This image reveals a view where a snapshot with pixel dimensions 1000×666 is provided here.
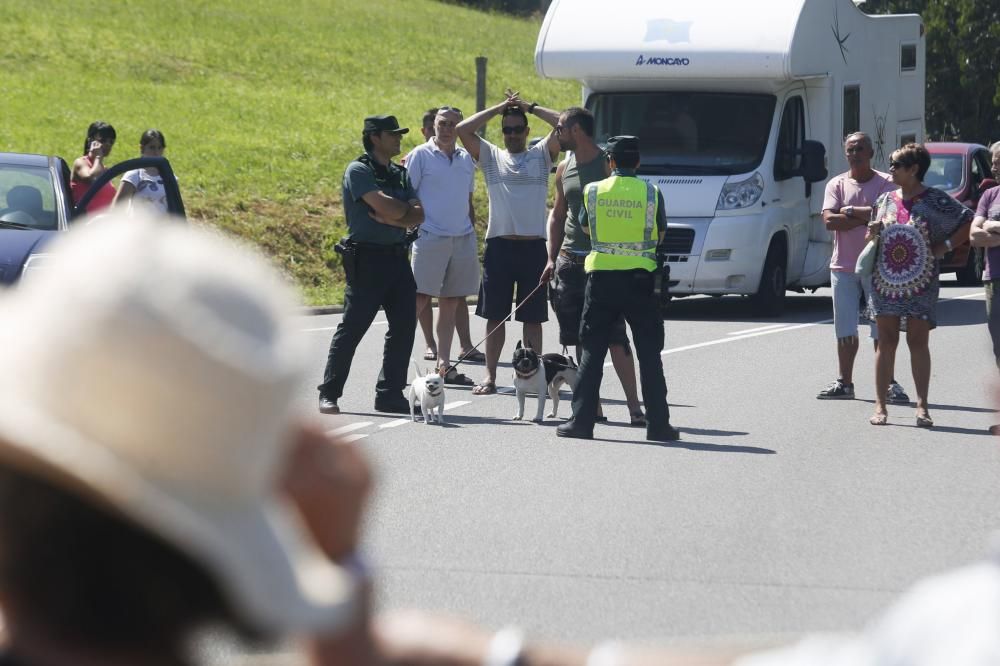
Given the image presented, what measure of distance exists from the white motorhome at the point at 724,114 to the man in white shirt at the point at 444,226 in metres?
4.18

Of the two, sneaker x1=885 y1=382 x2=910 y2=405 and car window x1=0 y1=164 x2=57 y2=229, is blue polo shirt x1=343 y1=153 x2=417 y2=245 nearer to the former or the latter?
car window x1=0 y1=164 x2=57 y2=229

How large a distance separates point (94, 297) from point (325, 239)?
22812 mm

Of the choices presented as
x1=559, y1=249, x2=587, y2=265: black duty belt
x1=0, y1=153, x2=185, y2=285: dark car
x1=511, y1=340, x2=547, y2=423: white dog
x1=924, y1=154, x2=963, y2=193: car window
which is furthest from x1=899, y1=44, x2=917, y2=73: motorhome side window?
x1=511, y1=340, x2=547, y2=423: white dog

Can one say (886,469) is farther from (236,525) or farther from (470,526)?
(236,525)

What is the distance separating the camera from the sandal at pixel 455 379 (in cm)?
1273

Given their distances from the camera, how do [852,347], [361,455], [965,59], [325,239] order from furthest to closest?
[965,59], [325,239], [852,347], [361,455]

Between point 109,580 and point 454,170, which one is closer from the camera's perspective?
point 109,580

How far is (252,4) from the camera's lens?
56500 mm

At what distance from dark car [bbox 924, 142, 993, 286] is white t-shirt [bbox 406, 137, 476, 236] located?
420 inches

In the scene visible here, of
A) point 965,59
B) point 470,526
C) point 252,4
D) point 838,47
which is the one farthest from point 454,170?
point 252,4

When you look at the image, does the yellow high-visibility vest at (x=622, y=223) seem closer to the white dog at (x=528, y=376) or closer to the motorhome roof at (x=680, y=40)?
the white dog at (x=528, y=376)

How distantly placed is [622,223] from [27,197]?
16.1 feet

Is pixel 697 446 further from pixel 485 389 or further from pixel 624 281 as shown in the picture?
pixel 485 389

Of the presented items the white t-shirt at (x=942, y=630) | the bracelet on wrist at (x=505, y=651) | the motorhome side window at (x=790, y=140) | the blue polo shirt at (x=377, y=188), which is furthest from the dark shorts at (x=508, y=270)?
the white t-shirt at (x=942, y=630)
